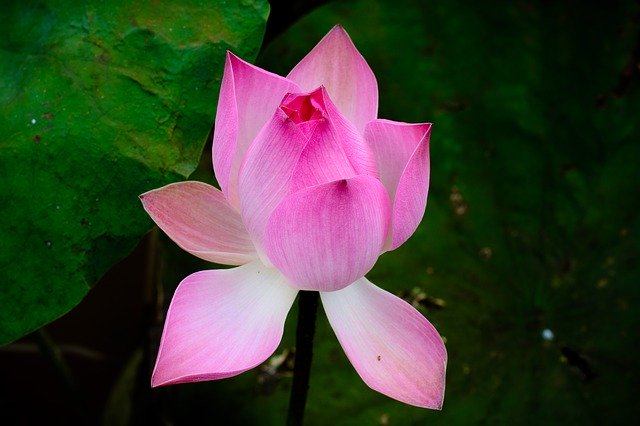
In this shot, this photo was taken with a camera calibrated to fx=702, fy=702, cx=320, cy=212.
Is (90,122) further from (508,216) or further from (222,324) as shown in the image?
(508,216)

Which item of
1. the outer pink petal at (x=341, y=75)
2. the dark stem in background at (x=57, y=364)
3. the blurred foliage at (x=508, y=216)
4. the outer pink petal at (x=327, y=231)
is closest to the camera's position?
the outer pink petal at (x=327, y=231)

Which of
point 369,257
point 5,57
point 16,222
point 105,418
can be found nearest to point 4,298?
point 16,222

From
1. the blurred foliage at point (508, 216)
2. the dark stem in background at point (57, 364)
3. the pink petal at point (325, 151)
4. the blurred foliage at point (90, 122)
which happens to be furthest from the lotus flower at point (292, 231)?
the dark stem in background at point (57, 364)

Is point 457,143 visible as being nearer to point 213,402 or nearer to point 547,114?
point 547,114

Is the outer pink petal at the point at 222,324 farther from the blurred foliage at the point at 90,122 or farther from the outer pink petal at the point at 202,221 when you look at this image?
the blurred foliage at the point at 90,122

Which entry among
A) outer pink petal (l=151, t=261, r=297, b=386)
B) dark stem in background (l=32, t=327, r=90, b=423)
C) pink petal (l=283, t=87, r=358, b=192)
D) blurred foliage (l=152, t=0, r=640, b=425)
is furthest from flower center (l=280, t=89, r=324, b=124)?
dark stem in background (l=32, t=327, r=90, b=423)

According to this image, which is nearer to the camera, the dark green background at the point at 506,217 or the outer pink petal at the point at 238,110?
the outer pink petal at the point at 238,110

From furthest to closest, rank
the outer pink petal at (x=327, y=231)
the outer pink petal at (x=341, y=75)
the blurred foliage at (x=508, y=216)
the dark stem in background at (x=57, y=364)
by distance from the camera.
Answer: the dark stem in background at (x=57, y=364) → the blurred foliage at (x=508, y=216) → the outer pink petal at (x=341, y=75) → the outer pink petal at (x=327, y=231)
